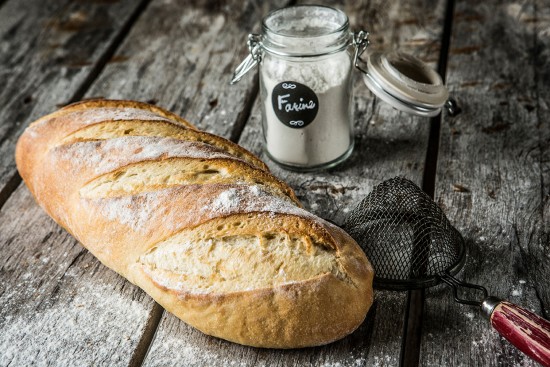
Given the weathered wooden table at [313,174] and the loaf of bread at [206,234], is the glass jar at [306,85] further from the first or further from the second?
the loaf of bread at [206,234]

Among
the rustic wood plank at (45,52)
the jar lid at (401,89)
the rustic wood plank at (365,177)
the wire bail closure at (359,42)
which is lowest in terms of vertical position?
the rustic wood plank at (45,52)

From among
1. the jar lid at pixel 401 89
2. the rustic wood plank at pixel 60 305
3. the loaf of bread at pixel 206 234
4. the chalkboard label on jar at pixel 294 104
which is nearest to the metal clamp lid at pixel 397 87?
the jar lid at pixel 401 89

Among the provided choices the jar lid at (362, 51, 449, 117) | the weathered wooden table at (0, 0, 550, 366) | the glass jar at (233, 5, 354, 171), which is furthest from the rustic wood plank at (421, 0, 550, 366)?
the glass jar at (233, 5, 354, 171)

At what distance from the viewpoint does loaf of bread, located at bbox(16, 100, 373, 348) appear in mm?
1175

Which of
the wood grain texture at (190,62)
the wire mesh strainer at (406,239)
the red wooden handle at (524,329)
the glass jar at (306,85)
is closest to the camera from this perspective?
the red wooden handle at (524,329)

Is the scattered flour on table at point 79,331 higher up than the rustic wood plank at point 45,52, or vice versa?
the scattered flour on table at point 79,331

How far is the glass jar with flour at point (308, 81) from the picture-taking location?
1.57 m

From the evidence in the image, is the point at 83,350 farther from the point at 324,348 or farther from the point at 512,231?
the point at 512,231

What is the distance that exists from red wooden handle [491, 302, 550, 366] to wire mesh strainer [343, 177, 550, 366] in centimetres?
5

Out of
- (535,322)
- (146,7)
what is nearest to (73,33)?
(146,7)

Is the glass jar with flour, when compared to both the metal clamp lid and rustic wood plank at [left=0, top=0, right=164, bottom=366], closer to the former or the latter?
the metal clamp lid

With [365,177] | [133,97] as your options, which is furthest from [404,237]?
[133,97]

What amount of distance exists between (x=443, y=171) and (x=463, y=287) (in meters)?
0.43

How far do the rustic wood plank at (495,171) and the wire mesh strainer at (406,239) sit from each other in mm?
39
